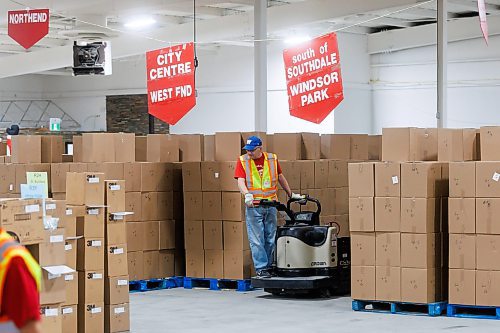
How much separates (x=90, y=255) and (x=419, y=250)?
11.4 feet

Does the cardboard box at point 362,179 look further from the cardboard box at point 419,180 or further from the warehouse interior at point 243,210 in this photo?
the cardboard box at point 419,180

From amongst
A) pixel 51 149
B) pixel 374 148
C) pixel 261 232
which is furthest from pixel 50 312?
pixel 374 148

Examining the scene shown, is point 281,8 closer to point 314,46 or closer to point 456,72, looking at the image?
point 314,46

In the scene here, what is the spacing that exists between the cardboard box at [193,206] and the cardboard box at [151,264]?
2.14 ft

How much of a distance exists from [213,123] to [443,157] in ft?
49.7

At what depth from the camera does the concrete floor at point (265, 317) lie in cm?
985

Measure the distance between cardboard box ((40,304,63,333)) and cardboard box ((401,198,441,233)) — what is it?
4.12m

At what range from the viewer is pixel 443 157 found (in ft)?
35.7

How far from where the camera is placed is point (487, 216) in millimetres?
10164

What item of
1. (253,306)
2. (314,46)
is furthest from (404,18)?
(253,306)

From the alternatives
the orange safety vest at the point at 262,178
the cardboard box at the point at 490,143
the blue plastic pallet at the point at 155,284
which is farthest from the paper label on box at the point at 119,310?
the cardboard box at the point at 490,143

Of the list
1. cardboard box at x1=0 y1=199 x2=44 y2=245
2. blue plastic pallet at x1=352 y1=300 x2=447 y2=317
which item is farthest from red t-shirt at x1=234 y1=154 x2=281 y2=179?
cardboard box at x1=0 y1=199 x2=44 y2=245

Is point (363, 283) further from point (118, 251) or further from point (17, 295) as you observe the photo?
point (17, 295)

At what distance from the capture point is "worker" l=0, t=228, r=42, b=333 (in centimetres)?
321
